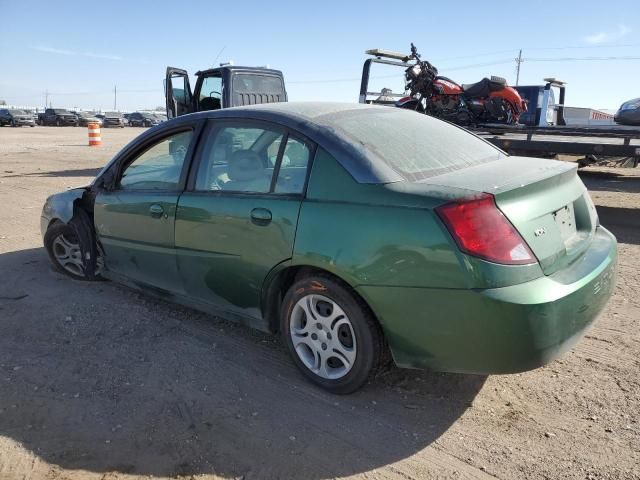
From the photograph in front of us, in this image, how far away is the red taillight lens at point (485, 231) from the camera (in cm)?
246

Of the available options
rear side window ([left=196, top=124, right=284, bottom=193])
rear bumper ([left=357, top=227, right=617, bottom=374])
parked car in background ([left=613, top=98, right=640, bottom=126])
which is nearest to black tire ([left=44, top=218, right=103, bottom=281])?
rear side window ([left=196, top=124, right=284, bottom=193])

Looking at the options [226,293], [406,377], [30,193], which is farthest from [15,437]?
[30,193]

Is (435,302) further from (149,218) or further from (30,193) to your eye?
(30,193)

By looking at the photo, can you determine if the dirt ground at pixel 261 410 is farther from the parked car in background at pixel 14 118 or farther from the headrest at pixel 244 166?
the parked car in background at pixel 14 118

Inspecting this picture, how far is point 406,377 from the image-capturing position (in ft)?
10.6

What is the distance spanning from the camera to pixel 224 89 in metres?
11.2

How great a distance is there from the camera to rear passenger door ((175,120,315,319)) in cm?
308

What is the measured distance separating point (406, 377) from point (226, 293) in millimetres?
1246

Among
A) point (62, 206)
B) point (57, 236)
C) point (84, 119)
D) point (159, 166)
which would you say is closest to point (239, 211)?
point (159, 166)

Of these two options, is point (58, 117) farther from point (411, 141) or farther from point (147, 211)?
point (411, 141)

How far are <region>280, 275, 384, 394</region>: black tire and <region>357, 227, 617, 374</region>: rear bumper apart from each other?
0.31ft

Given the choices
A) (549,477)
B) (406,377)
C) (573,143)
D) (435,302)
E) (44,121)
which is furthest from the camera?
(44,121)

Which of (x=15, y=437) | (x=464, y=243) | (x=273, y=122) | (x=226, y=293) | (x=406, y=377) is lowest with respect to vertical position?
(x=15, y=437)

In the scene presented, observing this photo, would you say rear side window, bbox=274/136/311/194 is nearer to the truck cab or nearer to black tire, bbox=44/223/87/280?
black tire, bbox=44/223/87/280
